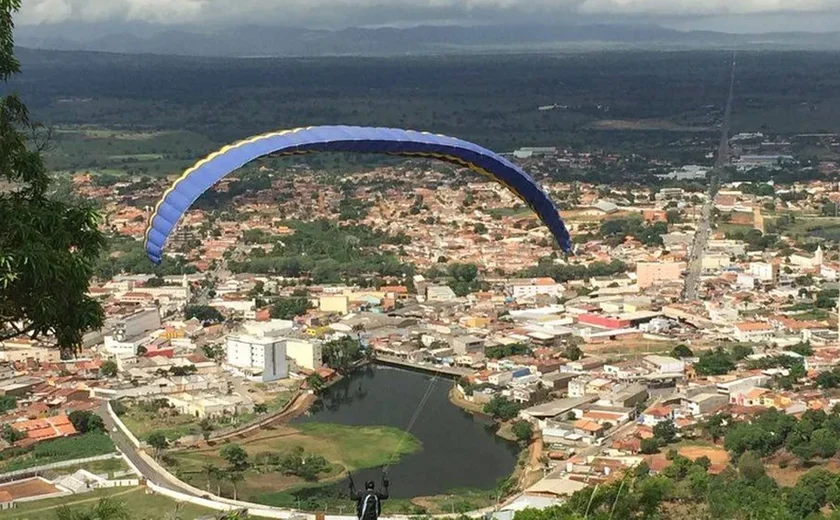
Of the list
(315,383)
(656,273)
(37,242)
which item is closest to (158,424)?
(315,383)

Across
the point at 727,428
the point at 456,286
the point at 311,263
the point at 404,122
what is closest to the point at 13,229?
the point at 727,428

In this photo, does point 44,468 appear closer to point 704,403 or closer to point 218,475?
point 218,475

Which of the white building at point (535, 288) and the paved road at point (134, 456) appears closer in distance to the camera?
the paved road at point (134, 456)

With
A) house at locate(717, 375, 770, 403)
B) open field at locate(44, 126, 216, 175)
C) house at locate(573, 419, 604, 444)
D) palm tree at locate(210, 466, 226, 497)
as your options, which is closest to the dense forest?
open field at locate(44, 126, 216, 175)

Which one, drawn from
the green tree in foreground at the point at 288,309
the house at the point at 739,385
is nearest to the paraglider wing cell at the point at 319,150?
the house at the point at 739,385

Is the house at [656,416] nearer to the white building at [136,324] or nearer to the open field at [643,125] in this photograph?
the white building at [136,324]

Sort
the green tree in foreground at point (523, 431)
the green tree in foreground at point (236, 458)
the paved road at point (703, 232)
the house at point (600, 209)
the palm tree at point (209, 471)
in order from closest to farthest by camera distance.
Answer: the palm tree at point (209, 471) < the green tree in foreground at point (236, 458) < the green tree in foreground at point (523, 431) < the paved road at point (703, 232) < the house at point (600, 209)

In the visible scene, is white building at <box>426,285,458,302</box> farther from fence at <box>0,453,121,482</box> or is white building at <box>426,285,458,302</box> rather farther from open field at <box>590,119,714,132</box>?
open field at <box>590,119,714,132</box>
